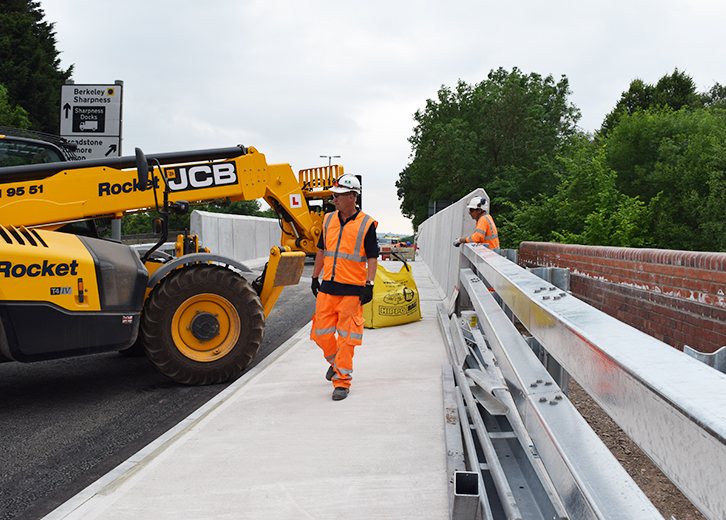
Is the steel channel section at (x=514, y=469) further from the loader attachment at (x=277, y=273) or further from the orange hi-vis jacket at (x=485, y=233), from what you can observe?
the orange hi-vis jacket at (x=485, y=233)

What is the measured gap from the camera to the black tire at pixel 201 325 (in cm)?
535

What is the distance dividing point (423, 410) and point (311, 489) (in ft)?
4.79

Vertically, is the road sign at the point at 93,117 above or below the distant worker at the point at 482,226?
above

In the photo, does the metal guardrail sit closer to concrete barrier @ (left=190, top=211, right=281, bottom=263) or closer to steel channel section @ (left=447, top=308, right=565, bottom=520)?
steel channel section @ (left=447, top=308, right=565, bottom=520)

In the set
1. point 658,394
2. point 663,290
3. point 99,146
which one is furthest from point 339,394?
point 99,146

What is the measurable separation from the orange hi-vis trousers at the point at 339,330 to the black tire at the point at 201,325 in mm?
1030

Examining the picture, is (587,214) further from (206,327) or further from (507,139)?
(507,139)

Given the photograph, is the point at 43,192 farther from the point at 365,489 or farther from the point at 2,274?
the point at 365,489

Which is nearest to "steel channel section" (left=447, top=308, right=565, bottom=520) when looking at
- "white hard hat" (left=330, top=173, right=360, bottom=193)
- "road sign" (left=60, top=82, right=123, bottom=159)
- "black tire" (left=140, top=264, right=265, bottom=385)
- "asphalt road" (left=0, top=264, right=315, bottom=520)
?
"white hard hat" (left=330, top=173, right=360, bottom=193)

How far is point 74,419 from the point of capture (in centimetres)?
464

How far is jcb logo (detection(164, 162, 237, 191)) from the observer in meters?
6.21

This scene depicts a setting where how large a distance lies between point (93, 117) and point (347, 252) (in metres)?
5.31

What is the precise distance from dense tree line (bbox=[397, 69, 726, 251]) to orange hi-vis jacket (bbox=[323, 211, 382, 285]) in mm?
10447

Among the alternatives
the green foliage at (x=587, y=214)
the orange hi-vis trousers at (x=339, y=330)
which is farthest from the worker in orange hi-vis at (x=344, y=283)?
the green foliage at (x=587, y=214)
